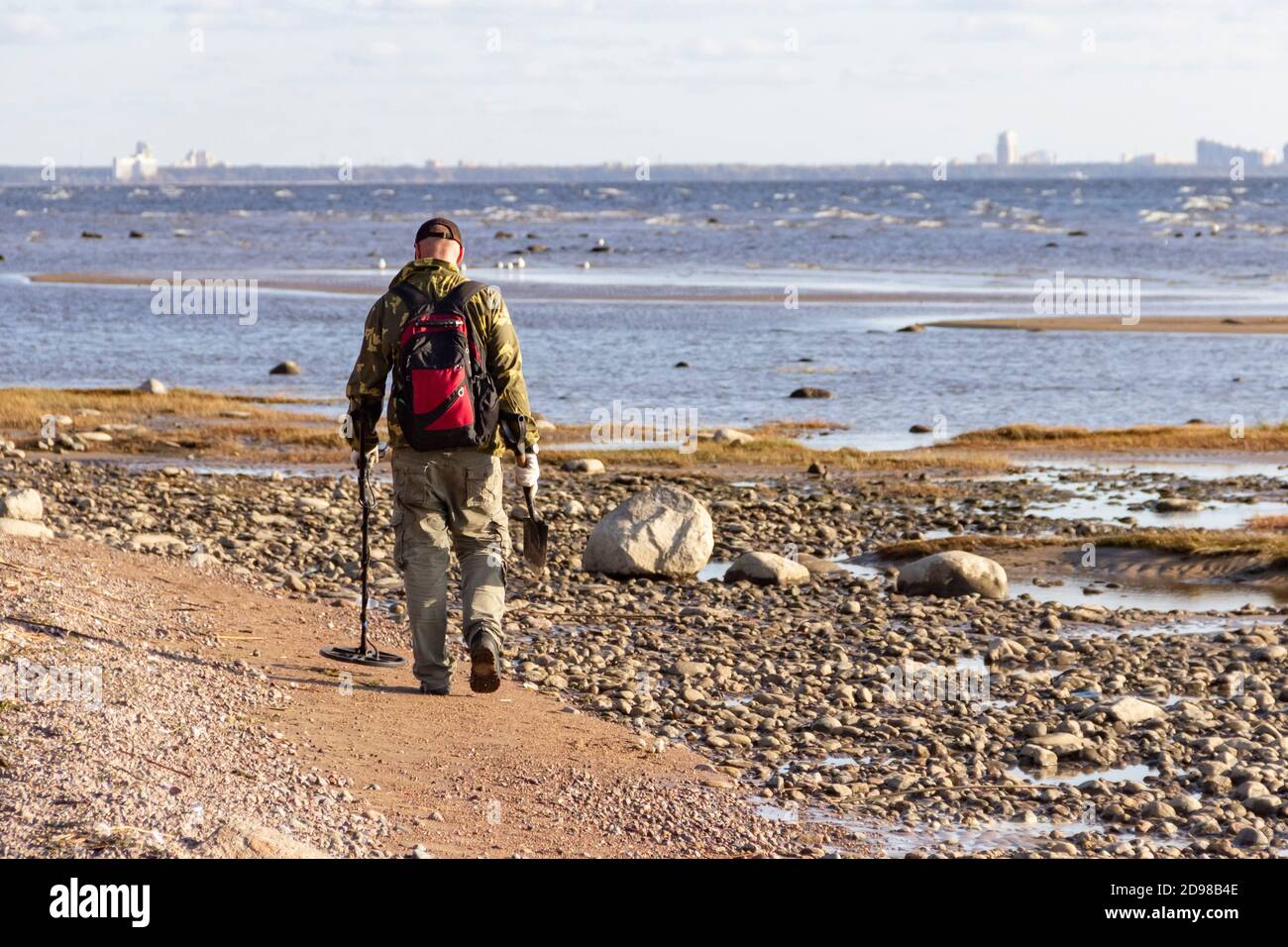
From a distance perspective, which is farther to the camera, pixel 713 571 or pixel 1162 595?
pixel 713 571

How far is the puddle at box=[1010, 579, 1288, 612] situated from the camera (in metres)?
14.8

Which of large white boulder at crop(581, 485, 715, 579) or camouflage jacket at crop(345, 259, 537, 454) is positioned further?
large white boulder at crop(581, 485, 715, 579)

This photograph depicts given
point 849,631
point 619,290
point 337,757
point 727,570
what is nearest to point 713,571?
point 727,570

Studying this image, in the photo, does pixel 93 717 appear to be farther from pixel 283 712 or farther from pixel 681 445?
pixel 681 445

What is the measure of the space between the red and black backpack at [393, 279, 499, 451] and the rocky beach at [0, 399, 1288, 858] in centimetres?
179

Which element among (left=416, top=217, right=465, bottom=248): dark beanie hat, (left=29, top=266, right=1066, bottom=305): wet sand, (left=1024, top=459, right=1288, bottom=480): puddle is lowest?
(left=1024, top=459, right=1288, bottom=480): puddle

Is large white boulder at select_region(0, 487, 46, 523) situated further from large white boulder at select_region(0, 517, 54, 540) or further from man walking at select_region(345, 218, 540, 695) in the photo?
man walking at select_region(345, 218, 540, 695)

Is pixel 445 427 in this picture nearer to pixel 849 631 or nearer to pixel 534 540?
pixel 534 540

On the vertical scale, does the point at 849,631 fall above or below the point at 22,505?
below

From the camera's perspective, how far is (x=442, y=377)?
861cm

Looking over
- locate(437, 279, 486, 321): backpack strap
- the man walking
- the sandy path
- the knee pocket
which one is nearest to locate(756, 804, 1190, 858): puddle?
the sandy path

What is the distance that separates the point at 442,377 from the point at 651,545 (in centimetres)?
683

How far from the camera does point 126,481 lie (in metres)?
19.8
